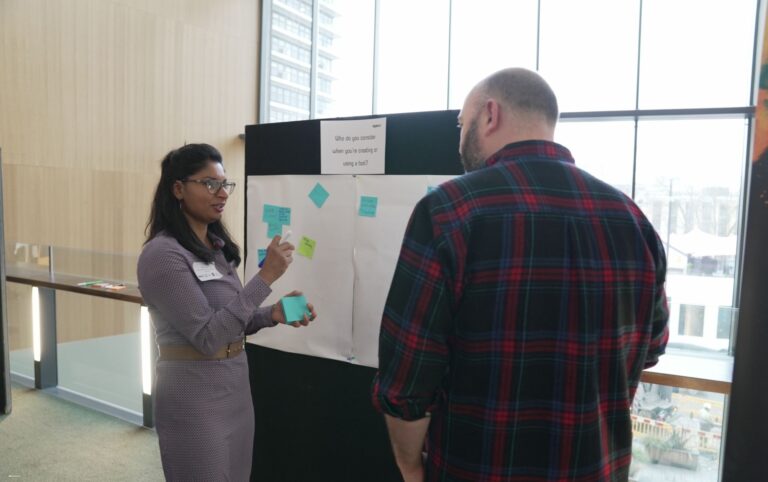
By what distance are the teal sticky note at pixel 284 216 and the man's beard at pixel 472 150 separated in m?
1.48

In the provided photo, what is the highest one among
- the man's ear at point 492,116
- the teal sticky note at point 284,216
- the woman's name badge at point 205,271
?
the man's ear at point 492,116

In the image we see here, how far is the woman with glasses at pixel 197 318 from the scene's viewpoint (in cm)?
161

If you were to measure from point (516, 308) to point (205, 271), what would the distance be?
1086 millimetres

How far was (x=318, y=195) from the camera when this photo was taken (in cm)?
239

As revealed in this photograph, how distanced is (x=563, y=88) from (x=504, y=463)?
20.8ft

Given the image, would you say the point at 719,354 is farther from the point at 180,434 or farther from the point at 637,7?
the point at 637,7

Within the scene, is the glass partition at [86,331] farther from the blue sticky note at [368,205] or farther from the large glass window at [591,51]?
the large glass window at [591,51]

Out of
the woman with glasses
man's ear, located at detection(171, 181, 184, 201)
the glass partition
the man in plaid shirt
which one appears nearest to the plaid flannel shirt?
the man in plaid shirt

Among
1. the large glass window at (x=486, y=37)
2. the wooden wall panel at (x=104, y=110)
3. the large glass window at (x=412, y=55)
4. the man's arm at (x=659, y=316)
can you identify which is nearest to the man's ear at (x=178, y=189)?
the man's arm at (x=659, y=316)

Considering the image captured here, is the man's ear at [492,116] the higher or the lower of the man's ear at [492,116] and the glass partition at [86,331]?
the higher

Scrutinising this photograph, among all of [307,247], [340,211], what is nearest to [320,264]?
[307,247]

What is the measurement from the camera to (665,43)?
6.06m

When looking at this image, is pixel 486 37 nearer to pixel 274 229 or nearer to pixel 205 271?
pixel 274 229

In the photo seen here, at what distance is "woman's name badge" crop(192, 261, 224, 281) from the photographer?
167 cm
